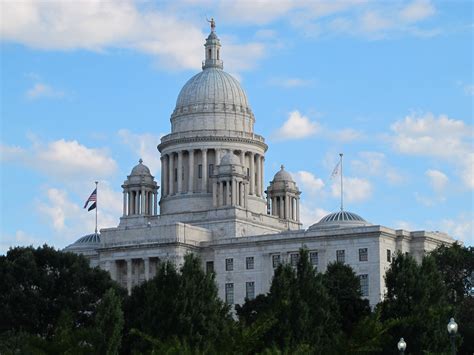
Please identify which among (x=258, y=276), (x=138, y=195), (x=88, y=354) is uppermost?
(x=138, y=195)

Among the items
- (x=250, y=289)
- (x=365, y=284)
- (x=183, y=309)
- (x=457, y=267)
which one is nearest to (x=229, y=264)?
(x=250, y=289)

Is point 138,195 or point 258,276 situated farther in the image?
point 138,195

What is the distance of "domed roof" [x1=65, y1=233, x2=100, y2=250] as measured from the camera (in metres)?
183

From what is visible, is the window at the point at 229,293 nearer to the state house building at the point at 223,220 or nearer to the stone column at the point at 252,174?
the state house building at the point at 223,220

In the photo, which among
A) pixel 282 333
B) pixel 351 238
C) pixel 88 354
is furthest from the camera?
pixel 351 238

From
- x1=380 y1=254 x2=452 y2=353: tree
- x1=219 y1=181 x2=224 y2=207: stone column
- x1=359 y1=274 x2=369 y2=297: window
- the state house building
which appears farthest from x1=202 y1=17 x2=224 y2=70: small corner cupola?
x1=380 y1=254 x2=452 y2=353: tree

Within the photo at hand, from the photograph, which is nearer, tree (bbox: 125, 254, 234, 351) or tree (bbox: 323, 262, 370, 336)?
tree (bbox: 125, 254, 234, 351)

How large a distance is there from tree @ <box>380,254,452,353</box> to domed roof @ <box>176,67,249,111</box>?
74697 mm

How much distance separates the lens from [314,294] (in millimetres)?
104125

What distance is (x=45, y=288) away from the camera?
134 meters

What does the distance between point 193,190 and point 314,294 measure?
78.1m

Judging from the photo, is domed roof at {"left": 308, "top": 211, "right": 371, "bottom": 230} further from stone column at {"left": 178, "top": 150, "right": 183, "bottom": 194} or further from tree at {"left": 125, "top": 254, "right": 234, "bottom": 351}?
tree at {"left": 125, "top": 254, "right": 234, "bottom": 351}

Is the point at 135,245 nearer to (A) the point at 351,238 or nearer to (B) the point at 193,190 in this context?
(B) the point at 193,190

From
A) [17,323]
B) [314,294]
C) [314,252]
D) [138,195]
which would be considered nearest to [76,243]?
[138,195]
